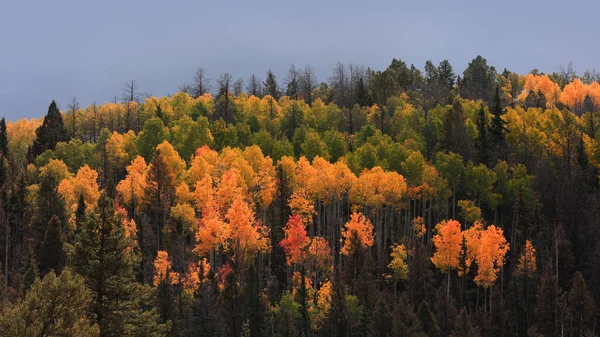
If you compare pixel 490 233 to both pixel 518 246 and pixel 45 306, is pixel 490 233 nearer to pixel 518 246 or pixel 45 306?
pixel 518 246

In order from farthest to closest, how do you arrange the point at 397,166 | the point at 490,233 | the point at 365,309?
the point at 397,166
the point at 490,233
the point at 365,309

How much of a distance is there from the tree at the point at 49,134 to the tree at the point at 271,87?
41.1 m

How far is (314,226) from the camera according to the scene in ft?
226

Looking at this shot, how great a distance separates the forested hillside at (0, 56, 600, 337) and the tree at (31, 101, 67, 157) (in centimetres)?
31

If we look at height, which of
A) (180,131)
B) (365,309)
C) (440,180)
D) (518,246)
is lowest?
(365,309)

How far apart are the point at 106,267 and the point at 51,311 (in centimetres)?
608

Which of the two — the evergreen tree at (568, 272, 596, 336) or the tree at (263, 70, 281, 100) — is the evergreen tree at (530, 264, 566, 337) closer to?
the evergreen tree at (568, 272, 596, 336)

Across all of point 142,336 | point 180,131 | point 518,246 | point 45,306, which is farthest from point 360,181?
point 45,306

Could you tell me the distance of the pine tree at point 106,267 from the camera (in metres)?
25.3

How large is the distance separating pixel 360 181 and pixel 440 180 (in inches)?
375

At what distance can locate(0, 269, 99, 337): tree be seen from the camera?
721 inches

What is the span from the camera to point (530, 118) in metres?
79.9

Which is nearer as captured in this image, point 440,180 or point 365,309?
point 365,309

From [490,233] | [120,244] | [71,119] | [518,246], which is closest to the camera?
[120,244]
